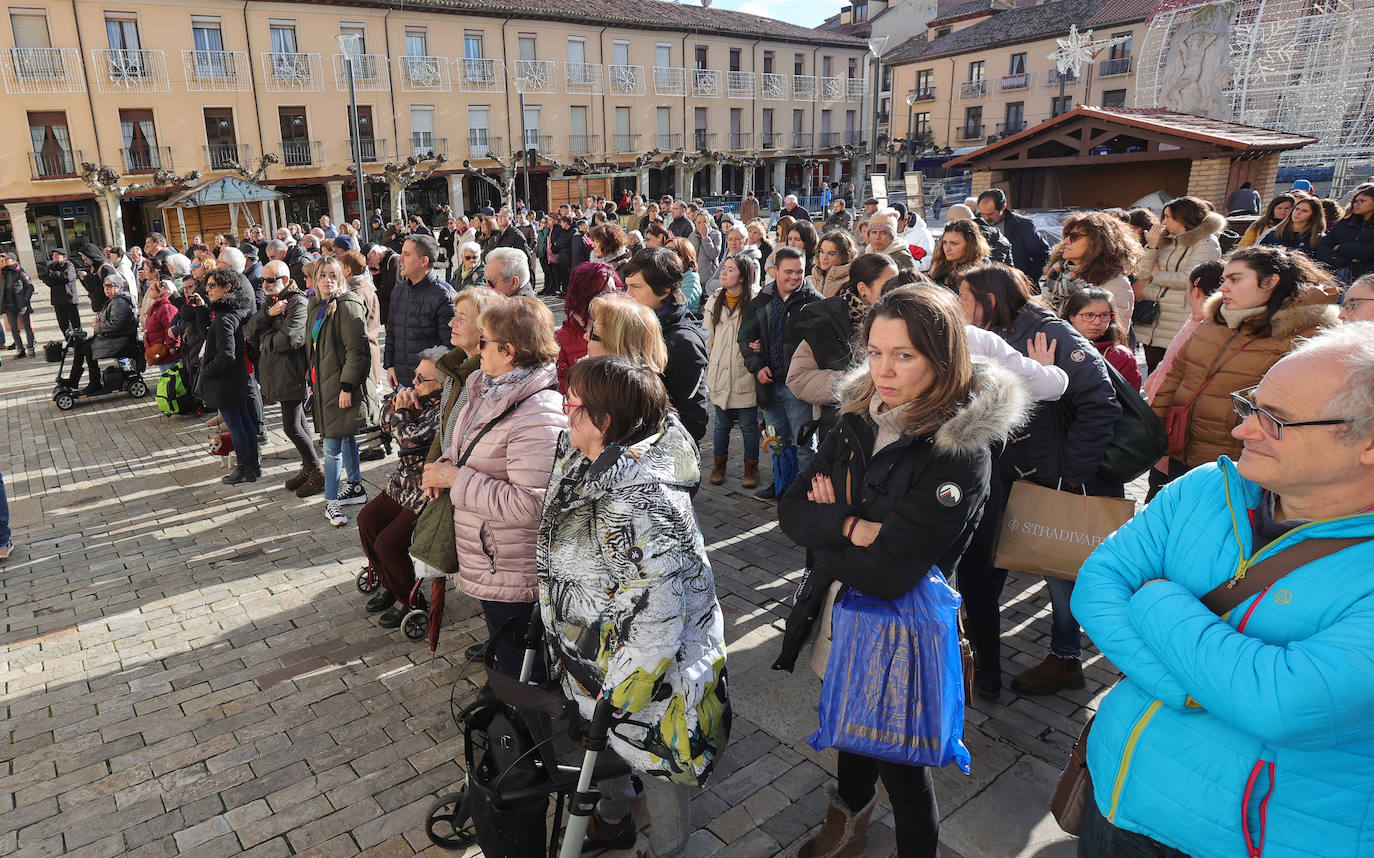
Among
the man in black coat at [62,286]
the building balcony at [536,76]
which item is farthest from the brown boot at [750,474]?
the building balcony at [536,76]

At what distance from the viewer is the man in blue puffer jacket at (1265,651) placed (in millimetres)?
1479

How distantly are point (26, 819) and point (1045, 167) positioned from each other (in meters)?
20.0

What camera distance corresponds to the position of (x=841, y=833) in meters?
2.71

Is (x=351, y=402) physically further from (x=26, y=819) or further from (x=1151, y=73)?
(x=1151, y=73)

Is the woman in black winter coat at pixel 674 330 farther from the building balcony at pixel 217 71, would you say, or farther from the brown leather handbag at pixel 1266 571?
the building balcony at pixel 217 71

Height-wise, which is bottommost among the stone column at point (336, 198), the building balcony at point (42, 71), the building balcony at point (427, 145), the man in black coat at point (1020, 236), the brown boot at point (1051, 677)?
the brown boot at point (1051, 677)

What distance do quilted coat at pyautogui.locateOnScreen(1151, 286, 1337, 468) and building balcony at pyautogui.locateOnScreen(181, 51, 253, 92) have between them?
34767 mm

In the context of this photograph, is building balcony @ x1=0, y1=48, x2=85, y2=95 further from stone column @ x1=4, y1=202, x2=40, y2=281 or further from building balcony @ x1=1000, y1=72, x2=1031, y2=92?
building balcony @ x1=1000, y1=72, x2=1031, y2=92

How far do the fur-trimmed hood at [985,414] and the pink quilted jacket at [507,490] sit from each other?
1.67 m

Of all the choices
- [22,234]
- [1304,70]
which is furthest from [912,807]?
[22,234]

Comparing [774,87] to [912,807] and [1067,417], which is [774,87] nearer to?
[1067,417]

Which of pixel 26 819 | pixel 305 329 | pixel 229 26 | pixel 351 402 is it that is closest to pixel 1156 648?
pixel 26 819

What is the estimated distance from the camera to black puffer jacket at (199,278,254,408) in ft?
22.6

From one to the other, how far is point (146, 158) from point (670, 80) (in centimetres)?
2365
